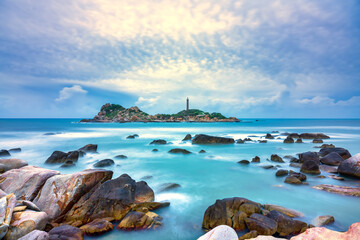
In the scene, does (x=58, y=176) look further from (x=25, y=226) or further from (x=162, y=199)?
(x=162, y=199)

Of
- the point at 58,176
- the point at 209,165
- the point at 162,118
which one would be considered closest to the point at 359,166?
the point at 209,165

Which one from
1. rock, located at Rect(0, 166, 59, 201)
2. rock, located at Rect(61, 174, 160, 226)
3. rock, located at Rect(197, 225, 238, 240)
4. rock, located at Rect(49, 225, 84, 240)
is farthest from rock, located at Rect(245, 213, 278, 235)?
rock, located at Rect(0, 166, 59, 201)

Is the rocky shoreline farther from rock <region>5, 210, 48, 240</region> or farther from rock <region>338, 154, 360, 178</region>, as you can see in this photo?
rock <region>338, 154, 360, 178</region>

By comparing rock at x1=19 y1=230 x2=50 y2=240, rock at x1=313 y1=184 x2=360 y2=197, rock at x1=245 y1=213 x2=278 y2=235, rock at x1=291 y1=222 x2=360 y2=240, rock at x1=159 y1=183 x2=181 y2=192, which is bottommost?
rock at x1=159 y1=183 x2=181 y2=192

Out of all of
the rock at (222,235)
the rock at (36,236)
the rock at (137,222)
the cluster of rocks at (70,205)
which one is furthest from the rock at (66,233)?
the rock at (222,235)

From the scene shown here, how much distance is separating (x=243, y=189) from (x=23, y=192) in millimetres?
8373

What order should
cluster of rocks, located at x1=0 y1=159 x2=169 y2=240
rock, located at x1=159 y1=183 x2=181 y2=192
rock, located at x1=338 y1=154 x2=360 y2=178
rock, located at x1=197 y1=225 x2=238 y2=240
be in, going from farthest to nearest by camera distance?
rock, located at x1=338 y1=154 x2=360 y2=178, rock, located at x1=159 y1=183 x2=181 y2=192, cluster of rocks, located at x1=0 y1=159 x2=169 y2=240, rock, located at x1=197 y1=225 x2=238 y2=240

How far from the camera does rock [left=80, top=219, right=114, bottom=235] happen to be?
15.9ft

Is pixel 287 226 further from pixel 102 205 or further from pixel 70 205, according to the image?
pixel 70 205

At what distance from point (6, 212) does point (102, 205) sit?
7.22 feet

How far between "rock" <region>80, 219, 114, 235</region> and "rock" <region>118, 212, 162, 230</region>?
313 millimetres

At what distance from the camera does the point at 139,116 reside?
129000 millimetres

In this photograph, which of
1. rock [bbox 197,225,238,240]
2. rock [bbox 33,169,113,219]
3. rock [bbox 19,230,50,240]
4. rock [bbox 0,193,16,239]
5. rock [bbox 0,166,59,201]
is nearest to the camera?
rock [bbox 197,225,238,240]

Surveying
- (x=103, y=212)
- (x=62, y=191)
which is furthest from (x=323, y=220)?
(x=62, y=191)
